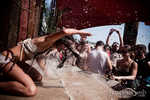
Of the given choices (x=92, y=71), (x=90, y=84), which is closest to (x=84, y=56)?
(x=92, y=71)

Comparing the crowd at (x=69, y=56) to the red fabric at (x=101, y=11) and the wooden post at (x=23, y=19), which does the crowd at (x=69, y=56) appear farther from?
the red fabric at (x=101, y=11)

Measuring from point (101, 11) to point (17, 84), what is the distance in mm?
4144

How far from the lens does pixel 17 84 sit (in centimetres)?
151

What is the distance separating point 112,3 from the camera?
4707 mm

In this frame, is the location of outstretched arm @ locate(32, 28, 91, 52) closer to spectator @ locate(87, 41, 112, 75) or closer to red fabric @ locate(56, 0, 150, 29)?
spectator @ locate(87, 41, 112, 75)

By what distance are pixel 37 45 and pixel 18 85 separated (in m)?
0.50

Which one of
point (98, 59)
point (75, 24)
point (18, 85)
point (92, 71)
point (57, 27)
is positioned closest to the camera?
point (18, 85)

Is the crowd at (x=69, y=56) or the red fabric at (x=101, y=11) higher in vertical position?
the red fabric at (x=101, y=11)

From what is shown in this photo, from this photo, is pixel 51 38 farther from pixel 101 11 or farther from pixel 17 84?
pixel 101 11

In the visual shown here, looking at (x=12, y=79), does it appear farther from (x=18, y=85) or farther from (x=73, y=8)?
(x=73, y=8)

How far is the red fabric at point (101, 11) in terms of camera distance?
174 inches

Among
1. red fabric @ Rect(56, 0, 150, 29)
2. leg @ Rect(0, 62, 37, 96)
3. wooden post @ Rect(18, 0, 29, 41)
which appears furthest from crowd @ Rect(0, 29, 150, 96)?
red fabric @ Rect(56, 0, 150, 29)

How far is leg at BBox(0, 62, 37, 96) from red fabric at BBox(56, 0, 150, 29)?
10.1ft

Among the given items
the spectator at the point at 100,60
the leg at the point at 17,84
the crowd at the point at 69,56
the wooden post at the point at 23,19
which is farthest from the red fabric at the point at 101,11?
the leg at the point at 17,84
